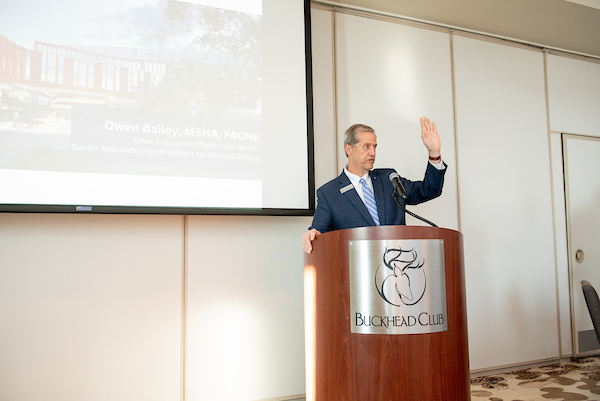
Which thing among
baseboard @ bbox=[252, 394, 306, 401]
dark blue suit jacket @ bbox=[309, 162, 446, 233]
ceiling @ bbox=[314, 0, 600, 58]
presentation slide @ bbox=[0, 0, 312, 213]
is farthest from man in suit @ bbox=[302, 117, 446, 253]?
ceiling @ bbox=[314, 0, 600, 58]

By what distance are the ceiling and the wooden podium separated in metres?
2.37

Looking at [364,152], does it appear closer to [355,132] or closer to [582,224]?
[355,132]

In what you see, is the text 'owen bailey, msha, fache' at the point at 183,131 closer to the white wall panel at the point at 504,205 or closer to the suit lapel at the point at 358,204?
the suit lapel at the point at 358,204

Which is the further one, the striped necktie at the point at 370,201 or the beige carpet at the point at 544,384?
the beige carpet at the point at 544,384

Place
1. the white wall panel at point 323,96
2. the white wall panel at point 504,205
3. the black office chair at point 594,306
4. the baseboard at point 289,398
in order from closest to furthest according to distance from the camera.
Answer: the black office chair at point 594,306 < the baseboard at point 289,398 < the white wall panel at point 323,96 < the white wall panel at point 504,205

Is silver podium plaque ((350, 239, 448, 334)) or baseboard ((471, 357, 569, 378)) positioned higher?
silver podium plaque ((350, 239, 448, 334))

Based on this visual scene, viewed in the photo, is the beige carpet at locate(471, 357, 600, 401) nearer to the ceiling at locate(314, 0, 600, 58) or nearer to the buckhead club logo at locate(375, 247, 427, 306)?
the buckhead club logo at locate(375, 247, 427, 306)

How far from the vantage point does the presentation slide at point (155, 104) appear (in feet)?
8.30

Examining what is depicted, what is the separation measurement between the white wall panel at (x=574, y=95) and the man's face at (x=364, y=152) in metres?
2.55

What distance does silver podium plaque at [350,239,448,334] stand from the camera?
5.76 ft

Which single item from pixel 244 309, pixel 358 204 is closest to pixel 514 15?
pixel 358 204

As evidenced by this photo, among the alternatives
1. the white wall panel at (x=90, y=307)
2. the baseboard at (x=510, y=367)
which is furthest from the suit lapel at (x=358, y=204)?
the baseboard at (x=510, y=367)

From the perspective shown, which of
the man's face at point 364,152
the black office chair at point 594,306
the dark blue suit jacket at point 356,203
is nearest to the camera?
the black office chair at point 594,306

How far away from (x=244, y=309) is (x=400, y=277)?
4.95 ft
